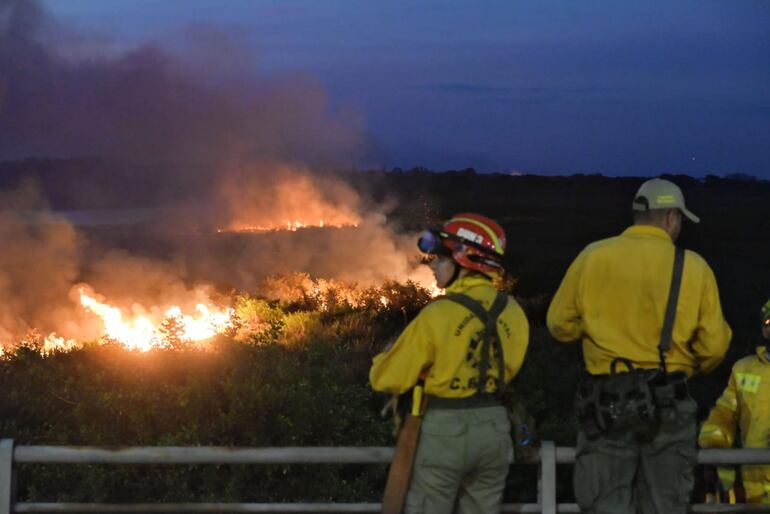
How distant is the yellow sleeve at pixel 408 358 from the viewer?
3693 mm

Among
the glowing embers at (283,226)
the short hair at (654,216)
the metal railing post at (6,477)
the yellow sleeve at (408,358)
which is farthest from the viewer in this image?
the glowing embers at (283,226)

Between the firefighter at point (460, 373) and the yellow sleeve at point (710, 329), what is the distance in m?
0.84

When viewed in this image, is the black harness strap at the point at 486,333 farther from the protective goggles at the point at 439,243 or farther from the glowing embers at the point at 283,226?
the glowing embers at the point at 283,226

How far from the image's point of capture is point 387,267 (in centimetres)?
1994

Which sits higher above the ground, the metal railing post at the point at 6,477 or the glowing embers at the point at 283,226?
the glowing embers at the point at 283,226

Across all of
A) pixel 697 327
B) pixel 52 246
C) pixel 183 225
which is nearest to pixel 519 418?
pixel 697 327

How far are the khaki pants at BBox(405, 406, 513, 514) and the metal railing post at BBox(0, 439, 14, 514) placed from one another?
190 cm

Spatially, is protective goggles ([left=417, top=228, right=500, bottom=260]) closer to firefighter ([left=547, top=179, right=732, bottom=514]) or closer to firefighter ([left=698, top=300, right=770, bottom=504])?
firefighter ([left=547, top=179, right=732, bottom=514])

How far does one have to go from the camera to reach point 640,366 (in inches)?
158

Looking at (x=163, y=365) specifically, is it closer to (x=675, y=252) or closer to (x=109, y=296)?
(x=675, y=252)

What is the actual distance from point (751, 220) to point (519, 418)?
161ft

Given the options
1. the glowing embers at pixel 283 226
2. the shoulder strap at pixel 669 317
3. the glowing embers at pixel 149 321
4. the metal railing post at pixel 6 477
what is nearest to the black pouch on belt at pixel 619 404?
the shoulder strap at pixel 669 317

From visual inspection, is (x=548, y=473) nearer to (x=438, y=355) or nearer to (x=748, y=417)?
(x=438, y=355)

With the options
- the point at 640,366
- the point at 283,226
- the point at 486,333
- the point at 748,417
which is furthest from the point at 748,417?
the point at 283,226
